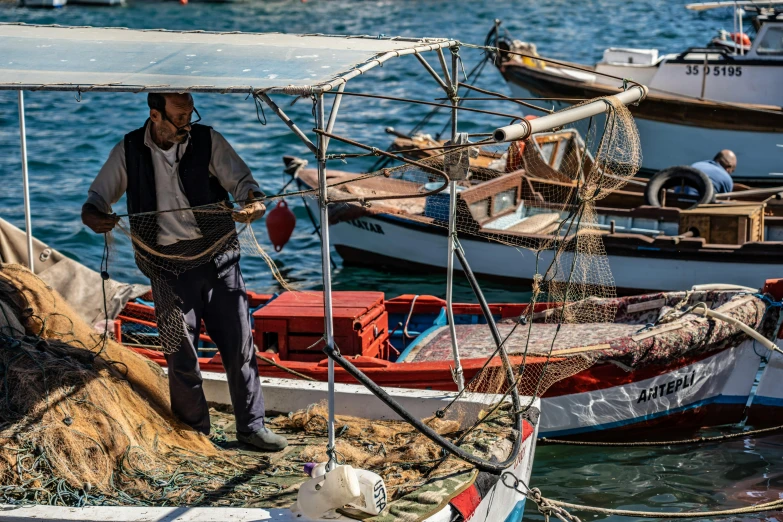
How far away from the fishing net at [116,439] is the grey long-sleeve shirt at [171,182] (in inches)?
34.9

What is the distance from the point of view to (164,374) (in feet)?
20.3

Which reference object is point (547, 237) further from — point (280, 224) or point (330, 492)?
point (330, 492)

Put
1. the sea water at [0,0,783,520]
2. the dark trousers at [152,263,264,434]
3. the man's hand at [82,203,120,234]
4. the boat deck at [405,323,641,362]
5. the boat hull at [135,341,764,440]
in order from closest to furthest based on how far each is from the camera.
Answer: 1. the man's hand at [82,203,120,234]
2. the dark trousers at [152,263,264,434]
3. the boat hull at [135,341,764,440]
4. the sea water at [0,0,783,520]
5. the boat deck at [405,323,641,362]

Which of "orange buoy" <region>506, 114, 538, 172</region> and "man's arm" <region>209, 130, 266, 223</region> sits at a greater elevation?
"man's arm" <region>209, 130, 266, 223</region>

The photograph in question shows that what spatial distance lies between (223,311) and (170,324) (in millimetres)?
298

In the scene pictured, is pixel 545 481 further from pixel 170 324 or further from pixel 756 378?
pixel 170 324

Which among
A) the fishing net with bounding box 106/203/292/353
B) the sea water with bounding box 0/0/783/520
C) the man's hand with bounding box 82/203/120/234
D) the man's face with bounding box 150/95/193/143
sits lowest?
the sea water with bounding box 0/0/783/520

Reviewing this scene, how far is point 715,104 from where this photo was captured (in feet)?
49.9

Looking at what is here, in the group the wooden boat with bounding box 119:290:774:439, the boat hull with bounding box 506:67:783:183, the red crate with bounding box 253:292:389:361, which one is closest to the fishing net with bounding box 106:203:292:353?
the wooden boat with bounding box 119:290:774:439

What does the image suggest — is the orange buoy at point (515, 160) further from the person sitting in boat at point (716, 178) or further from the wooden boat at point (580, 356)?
the wooden boat at point (580, 356)

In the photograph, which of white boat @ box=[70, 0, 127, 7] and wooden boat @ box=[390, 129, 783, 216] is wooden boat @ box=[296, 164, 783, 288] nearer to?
wooden boat @ box=[390, 129, 783, 216]

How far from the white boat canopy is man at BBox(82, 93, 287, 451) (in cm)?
29

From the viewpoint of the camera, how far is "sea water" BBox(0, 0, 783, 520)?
7402mm

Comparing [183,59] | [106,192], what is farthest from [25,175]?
[183,59]
